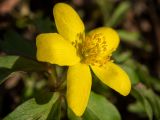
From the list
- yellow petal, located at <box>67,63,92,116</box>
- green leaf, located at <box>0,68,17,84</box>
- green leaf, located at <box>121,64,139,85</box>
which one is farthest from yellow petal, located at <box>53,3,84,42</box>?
green leaf, located at <box>121,64,139,85</box>

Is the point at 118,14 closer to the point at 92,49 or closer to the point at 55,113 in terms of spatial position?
the point at 92,49

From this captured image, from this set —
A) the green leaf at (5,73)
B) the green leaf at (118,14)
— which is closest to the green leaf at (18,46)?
the green leaf at (5,73)

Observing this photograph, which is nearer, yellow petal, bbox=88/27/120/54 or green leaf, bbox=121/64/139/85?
yellow petal, bbox=88/27/120/54

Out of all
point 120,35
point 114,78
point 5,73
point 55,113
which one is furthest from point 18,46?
point 120,35

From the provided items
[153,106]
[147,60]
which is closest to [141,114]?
[153,106]

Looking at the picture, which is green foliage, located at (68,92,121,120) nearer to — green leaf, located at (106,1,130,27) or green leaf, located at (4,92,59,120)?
green leaf, located at (4,92,59,120)

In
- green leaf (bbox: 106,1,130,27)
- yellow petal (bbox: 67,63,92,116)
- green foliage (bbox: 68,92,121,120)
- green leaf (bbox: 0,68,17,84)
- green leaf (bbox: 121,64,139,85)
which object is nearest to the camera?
yellow petal (bbox: 67,63,92,116)
